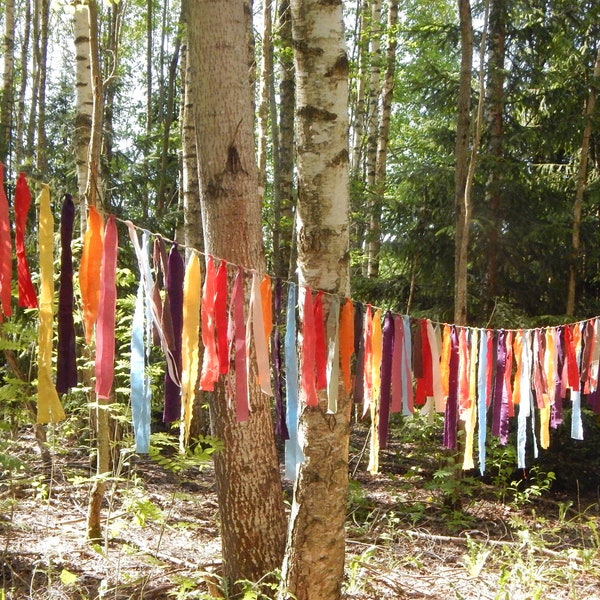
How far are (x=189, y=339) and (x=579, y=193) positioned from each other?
675 cm

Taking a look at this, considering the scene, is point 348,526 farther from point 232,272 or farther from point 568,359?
point 232,272

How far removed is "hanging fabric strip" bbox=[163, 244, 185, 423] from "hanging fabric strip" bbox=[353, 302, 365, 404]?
123 cm

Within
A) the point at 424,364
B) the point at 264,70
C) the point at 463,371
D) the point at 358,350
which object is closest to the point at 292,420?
the point at 358,350

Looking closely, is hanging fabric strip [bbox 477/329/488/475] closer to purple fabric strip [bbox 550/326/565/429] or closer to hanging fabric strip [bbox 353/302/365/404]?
purple fabric strip [bbox 550/326/565/429]

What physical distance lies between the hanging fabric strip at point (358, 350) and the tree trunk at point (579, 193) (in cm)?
501

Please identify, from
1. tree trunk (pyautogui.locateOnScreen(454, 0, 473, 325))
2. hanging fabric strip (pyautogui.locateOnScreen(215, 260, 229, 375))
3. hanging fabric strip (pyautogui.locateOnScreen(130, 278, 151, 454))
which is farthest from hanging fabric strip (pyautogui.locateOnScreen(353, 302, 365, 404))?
A: tree trunk (pyautogui.locateOnScreen(454, 0, 473, 325))

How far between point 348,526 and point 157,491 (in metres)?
1.80

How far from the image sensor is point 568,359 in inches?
221

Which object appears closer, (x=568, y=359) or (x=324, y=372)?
(x=324, y=372)

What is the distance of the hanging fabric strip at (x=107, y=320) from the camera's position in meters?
2.41

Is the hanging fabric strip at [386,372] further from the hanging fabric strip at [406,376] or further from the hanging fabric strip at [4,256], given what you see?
the hanging fabric strip at [4,256]

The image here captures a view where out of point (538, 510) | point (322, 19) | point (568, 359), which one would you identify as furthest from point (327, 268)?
point (538, 510)

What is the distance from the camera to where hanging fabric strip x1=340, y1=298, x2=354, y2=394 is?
3.41m

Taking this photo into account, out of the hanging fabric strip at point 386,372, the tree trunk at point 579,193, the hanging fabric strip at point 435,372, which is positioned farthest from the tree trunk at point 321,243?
the tree trunk at point 579,193
